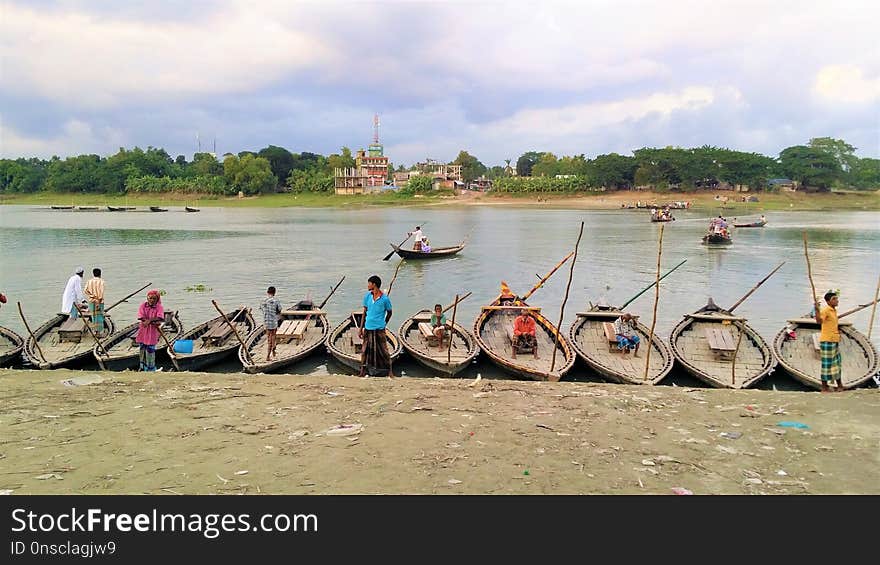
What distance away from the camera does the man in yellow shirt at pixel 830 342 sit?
24.6 feet

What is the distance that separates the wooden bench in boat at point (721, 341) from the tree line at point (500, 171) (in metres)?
65.0

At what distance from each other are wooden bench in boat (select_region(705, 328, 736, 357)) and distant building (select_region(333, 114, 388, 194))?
77.5 metres

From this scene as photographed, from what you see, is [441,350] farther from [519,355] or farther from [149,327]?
[149,327]

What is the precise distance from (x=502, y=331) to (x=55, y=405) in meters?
7.29

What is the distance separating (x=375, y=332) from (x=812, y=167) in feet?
248

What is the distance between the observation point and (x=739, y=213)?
195 ft

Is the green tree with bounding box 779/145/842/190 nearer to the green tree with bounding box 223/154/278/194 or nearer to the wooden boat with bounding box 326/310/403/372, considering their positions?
the green tree with bounding box 223/154/278/194

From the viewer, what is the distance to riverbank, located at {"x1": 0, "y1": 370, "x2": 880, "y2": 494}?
4.63 meters

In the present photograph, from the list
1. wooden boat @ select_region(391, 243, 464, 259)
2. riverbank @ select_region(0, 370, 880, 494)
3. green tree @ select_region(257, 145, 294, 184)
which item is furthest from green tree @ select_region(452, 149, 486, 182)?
riverbank @ select_region(0, 370, 880, 494)

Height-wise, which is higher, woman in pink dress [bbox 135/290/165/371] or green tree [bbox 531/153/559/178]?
green tree [bbox 531/153/559/178]

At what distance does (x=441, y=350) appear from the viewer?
33.5 feet

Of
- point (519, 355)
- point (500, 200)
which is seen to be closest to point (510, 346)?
point (519, 355)
